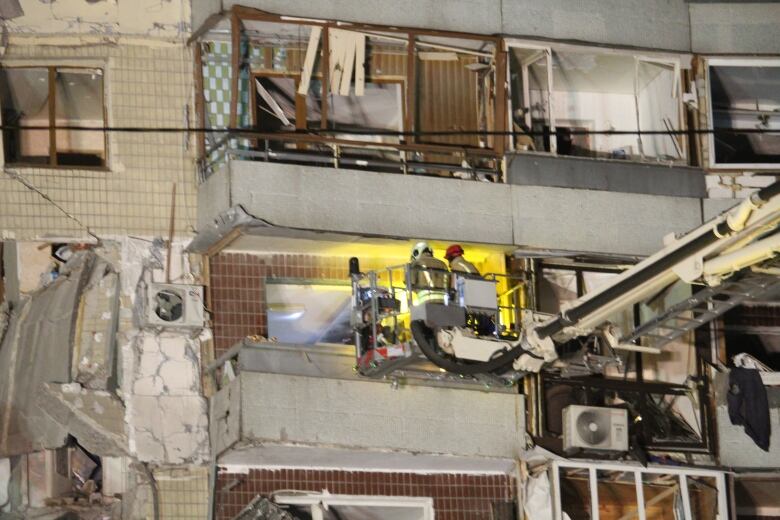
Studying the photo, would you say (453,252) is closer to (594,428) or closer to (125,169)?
(594,428)

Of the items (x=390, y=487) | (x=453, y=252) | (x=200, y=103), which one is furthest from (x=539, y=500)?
(x=200, y=103)

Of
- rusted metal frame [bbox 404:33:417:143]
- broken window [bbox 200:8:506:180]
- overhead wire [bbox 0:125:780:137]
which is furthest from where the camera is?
rusted metal frame [bbox 404:33:417:143]

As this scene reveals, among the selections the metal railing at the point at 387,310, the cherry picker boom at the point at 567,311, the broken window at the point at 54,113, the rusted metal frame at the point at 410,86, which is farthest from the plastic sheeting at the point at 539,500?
the broken window at the point at 54,113

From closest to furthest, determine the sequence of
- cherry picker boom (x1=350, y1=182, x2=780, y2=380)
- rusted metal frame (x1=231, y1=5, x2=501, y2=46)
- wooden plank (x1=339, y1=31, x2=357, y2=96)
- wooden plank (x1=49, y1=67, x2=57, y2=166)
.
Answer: cherry picker boom (x1=350, y1=182, x2=780, y2=380)
rusted metal frame (x1=231, y1=5, x2=501, y2=46)
wooden plank (x1=49, y1=67, x2=57, y2=166)
wooden plank (x1=339, y1=31, x2=357, y2=96)

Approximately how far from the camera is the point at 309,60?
66.9 feet

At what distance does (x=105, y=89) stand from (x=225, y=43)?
1.59 m

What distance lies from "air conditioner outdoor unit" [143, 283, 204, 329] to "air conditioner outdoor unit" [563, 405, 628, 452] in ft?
15.1

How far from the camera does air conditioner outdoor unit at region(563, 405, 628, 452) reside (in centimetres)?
1988

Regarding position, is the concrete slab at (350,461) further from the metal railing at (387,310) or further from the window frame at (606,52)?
the window frame at (606,52)

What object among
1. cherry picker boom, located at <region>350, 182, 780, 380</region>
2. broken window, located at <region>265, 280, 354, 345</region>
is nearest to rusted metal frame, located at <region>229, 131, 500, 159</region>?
cherry picker boom, located at <region>350, 182, 780, 380</region>

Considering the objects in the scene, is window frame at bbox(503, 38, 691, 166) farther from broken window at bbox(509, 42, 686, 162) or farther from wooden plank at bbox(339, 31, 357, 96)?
wooden plank at bbox(339, 31, 357, 96)

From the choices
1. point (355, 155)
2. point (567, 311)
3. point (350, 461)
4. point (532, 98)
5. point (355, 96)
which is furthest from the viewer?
point (532, 98)

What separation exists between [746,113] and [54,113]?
371 inches

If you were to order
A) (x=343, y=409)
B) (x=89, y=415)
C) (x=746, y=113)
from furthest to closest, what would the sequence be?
(x=746, y=113) < (x=89, y=415) < (x=343, y=409)
